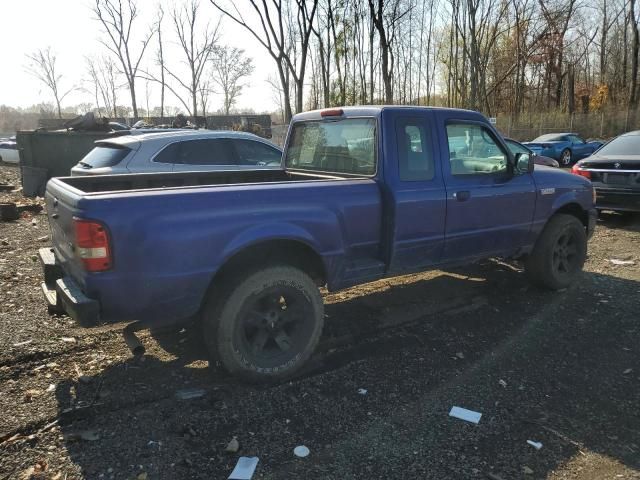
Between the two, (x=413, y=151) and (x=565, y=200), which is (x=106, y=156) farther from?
(x=565, y=200)

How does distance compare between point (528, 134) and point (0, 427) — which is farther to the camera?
point (528, 134)

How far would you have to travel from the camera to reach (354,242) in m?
3.93

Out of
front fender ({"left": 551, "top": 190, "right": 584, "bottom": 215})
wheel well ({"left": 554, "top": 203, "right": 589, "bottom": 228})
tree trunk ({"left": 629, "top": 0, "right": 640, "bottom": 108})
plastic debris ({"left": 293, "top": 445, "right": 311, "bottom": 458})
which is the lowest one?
plastic debris ({"left": 293, "top": 445, "right": 311, "bottom": 458})

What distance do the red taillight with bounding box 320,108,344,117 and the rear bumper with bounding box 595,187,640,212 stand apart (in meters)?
6.32

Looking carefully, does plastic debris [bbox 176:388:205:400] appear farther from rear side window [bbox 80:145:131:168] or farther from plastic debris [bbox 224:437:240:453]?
rear side window [bbox 80:145:131:168]

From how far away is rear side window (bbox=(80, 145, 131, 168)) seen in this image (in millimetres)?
7031

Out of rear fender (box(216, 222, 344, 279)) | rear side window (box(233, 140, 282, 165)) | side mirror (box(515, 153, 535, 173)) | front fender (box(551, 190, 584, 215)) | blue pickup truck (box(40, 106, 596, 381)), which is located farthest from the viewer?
rear side window (box(233, 140, 282, 165))

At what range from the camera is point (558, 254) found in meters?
5.61

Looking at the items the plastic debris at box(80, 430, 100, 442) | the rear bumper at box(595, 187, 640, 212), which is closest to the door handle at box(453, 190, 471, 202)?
the plastic debris at box(80, 430, 100, 442)

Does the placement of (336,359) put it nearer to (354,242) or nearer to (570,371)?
(354,242)

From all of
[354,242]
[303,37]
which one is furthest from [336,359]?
[303,37]

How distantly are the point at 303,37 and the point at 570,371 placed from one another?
2044 centimetres

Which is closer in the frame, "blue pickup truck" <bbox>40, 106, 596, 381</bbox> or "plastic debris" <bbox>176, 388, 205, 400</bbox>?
"blue pickup truck" <bbox>40, 106, 596, 381</bbox>

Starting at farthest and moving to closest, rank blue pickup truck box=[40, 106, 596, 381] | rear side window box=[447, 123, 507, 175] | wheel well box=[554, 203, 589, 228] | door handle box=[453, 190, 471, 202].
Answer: wheel well box=[554, 203, 589, 228] → rear side window box=[447, 123, 507, 175] → door handle box=[453, 190, 471, 202] → blue pickup truck box=[40, 106, 596, 381]
